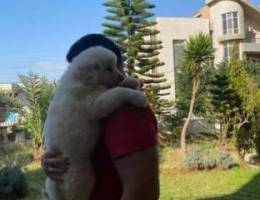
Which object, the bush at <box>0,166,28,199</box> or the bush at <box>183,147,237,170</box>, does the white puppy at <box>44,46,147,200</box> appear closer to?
the bush at <box>0,166,28,199</box>

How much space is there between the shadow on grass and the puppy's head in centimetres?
504

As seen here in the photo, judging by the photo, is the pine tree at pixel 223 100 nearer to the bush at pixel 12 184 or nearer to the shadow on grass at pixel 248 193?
the shadow on grass at pixel 248 193

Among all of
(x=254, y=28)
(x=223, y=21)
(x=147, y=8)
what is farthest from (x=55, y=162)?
(x=254, y=28)

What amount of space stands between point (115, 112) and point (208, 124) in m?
12.7

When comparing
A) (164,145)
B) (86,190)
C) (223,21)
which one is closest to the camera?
(86,190)

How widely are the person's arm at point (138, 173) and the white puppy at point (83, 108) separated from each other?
123 mm

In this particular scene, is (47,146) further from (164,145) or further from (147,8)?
(147,8)

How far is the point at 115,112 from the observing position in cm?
117

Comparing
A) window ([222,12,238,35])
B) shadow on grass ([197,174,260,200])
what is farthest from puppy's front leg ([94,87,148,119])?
window ([222,12,238,35])

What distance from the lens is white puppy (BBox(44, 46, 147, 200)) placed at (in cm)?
119

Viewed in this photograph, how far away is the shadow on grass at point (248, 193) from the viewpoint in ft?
19.8

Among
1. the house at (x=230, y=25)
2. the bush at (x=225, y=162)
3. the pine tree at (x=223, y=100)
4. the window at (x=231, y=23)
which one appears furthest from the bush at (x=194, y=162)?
the window at (x=231, y=23)

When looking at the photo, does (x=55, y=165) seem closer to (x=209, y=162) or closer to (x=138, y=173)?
(x=138, y=173)

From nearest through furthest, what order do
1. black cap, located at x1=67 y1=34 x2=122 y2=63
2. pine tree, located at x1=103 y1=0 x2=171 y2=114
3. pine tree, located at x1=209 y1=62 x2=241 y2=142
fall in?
black cap, located at x1=67 y1=34 x2=122 y2=63 → pine tree, located at x1=209 y1=62 x2=241 y2=142 → pine tree, located at x1=103 y1=0 x2=171 y2=114
